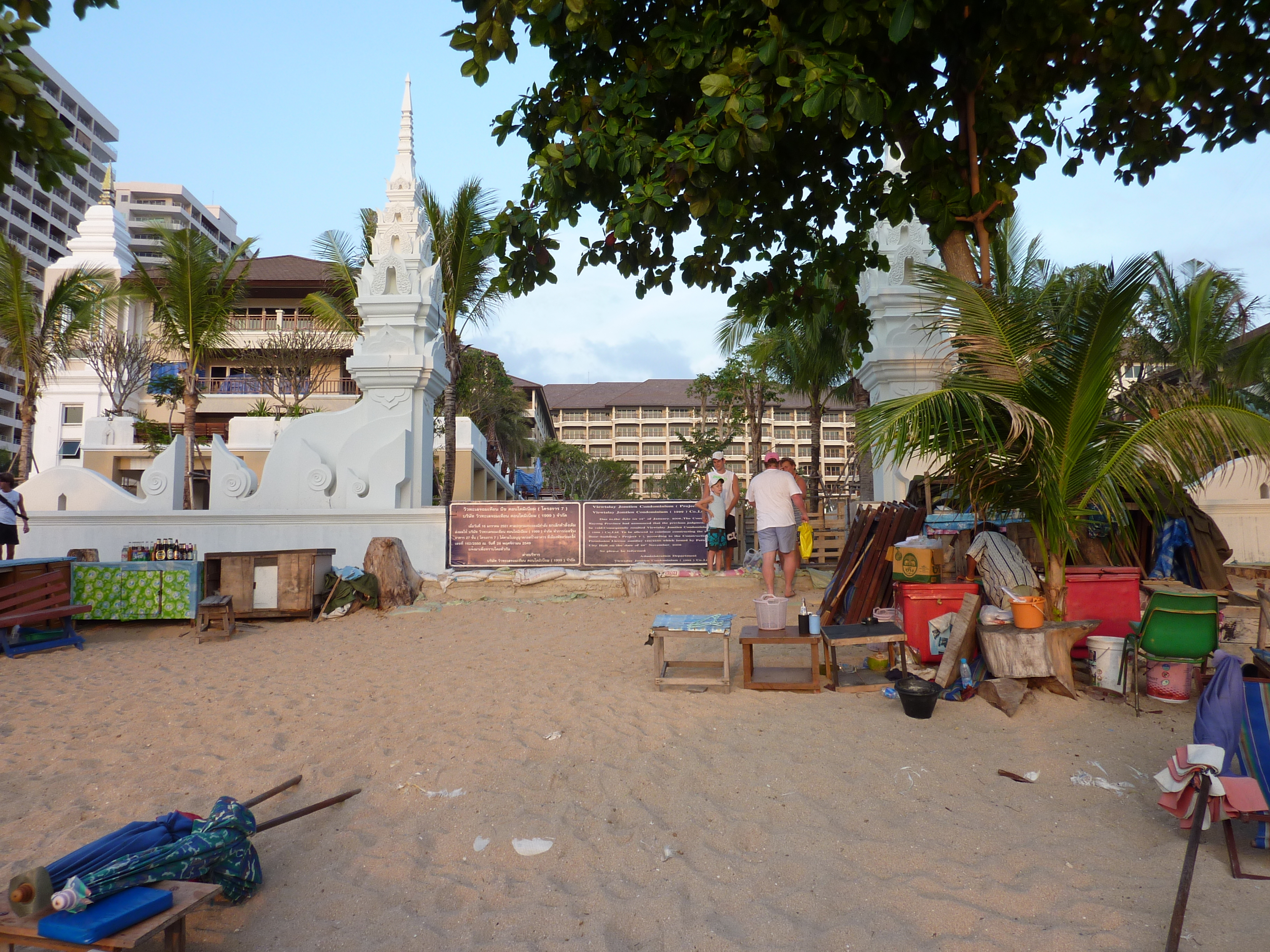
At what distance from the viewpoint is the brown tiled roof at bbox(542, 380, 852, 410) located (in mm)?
82875

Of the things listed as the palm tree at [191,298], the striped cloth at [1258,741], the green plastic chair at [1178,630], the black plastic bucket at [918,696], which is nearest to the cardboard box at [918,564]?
the black plastic bucket at [918,696]

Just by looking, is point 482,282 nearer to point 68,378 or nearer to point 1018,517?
point 1018,517

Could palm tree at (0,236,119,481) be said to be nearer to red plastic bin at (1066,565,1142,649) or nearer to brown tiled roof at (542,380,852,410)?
red plastic bin at (1066,565,1142,649)

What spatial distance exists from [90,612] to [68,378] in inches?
817

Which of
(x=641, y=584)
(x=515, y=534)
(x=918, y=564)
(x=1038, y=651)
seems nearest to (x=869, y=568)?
(x=918, y=564)

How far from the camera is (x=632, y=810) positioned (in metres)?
3.66

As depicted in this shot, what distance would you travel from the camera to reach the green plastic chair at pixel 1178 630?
4547 millimetres

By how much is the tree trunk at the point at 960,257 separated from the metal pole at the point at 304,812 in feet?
16.6

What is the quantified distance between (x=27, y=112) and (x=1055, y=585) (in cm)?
564

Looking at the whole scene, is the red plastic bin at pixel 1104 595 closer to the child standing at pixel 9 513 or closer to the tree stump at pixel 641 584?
the tree stump at pixel 641 584

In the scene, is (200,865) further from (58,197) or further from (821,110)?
(58,197)

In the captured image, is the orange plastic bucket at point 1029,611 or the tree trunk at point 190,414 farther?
the tree trunk at point 190,414

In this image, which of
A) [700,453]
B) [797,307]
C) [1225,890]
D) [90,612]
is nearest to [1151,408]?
[797,307]

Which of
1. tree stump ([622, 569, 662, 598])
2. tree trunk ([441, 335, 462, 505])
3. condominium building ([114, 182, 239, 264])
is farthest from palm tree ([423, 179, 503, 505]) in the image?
condominium building ([114, 182, 239, 264])
